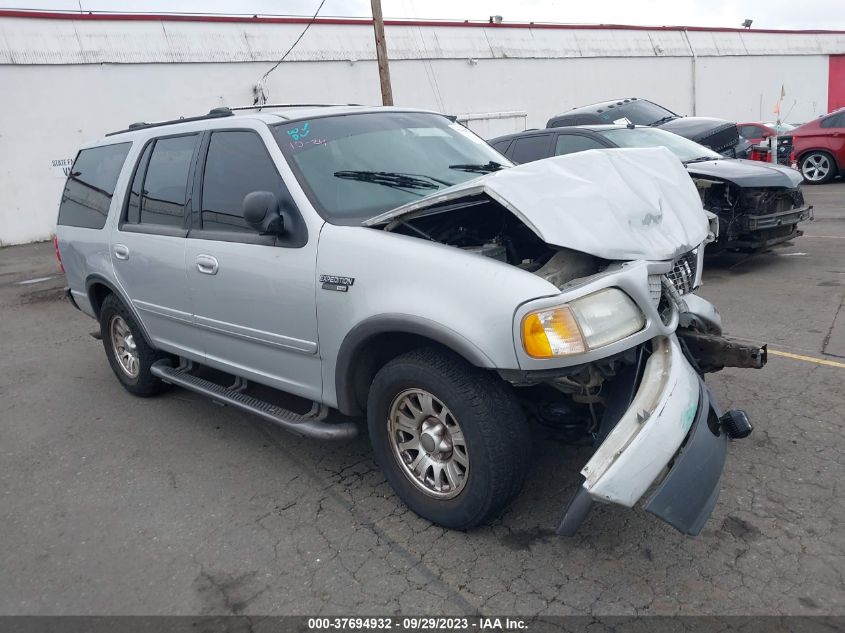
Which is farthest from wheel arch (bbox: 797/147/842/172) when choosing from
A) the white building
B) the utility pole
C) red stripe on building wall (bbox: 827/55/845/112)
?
red stripe on building wall (bbox: 827/55/845/112)

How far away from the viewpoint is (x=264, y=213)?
134 inches

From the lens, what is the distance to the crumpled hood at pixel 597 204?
9.75ft

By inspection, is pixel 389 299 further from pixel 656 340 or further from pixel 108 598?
pixel 108 598

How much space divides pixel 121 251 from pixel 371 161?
83.6 inches

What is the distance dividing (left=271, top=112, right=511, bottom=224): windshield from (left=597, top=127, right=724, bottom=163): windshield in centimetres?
427

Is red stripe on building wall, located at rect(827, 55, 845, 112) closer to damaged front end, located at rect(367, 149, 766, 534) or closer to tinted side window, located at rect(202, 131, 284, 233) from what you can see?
damaged front end, located at rect(367, 149, 766, 534)

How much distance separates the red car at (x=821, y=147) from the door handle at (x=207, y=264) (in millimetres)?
15190

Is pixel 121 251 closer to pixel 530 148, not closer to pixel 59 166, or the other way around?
pixel 530 148

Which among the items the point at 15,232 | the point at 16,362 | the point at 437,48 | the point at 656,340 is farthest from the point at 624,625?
the point at 437,48

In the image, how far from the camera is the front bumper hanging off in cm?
251

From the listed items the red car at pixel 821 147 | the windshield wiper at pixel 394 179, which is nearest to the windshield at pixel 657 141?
the windshield wiper at pixel 394 179

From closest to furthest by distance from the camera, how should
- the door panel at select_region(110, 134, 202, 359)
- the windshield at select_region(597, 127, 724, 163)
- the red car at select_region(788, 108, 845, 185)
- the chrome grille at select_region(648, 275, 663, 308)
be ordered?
the chrome grille at select_region(648, 275, 663, 308) → the door panel at select_region(110, 134, 202, 359) → the windshield at select_region(597, 127, 724, 163) → the red car at select_region(788, 108, 845, 185)

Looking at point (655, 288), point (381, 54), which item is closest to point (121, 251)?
point (655, 288)

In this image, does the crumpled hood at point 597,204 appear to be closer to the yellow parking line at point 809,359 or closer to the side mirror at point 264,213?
the side mirror at point 264,213
